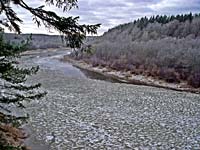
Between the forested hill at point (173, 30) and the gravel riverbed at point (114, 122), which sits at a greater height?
the forested hill at point (173, 30)

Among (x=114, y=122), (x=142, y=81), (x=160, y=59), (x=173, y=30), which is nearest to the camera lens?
(x=114, y=122)

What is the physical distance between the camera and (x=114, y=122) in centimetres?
1395

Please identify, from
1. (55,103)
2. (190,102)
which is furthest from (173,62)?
(55,103)

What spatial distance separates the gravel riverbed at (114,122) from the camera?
1102cm

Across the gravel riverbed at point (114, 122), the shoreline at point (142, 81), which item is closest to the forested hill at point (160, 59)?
the shoreline at point (142, 81)

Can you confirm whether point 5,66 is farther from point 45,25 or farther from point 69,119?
point 69,119

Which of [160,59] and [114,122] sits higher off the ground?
[160,59]

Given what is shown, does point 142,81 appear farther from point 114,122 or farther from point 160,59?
point 114,122

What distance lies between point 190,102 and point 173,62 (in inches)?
716

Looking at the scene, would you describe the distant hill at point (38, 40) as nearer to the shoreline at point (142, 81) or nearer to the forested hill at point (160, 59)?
the shoreline at point (142, 81)

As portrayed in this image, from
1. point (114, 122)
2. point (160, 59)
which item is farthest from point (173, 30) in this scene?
point (114, 122)

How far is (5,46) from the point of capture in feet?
15.5

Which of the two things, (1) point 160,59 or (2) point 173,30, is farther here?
(2) point 173,30

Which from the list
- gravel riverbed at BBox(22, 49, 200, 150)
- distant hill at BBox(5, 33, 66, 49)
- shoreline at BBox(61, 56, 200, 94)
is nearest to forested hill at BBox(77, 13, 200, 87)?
shoreline at BBox(61, 56, 200, 94)
